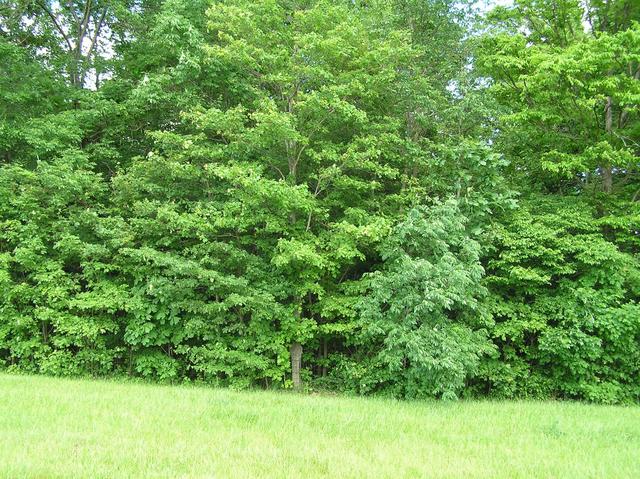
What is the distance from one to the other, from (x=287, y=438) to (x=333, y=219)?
6286 mm

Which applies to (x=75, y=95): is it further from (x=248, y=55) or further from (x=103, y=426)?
(x=103, y=426)

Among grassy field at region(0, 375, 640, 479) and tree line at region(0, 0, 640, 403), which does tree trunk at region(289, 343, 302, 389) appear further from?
grassy field at region(0, 375, 640, 479)

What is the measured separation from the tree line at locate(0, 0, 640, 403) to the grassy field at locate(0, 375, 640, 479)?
202 centimetres

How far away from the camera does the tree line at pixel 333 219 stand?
28.7ft

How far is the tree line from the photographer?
8750 mm

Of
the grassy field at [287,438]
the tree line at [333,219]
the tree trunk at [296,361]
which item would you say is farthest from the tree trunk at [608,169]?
the tree trunk at [296,361]

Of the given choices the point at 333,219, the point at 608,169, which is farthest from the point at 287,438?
the point at 608,169

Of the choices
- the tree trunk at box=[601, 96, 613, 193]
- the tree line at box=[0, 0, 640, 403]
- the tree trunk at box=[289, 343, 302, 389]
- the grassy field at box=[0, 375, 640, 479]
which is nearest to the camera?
the grassy field at box=[0, 375, 640, 479]

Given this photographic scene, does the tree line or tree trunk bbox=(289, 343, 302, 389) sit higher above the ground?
the tree line

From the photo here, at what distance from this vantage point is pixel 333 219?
34.0ft

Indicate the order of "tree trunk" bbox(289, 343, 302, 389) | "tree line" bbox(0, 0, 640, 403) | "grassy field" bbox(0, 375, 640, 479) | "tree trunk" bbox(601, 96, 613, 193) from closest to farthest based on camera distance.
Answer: "grassy field" bbox(0, 375, 640, 479)
"tree line" bbox(0, 0, 640, 403)
"tree trunk" bbox(289, 343, 302, 389)
"tree trunk" bbox(601, 96, 613, 193)

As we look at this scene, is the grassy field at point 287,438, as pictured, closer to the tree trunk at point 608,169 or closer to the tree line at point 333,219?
the tree line at point 333,219

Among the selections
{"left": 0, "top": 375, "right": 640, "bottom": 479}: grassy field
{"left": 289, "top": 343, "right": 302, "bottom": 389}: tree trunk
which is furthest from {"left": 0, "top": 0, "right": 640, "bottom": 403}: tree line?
{"left": 0, "top": 375, "right": 640, "bottom": 479}: grassy field

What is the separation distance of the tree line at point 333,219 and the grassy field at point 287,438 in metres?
2.02
